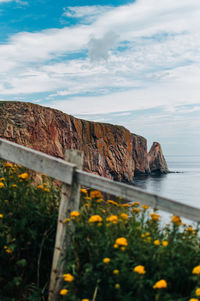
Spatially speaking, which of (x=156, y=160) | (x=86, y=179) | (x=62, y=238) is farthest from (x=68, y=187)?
(x=156, y=160)

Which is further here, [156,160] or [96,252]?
[156,160]

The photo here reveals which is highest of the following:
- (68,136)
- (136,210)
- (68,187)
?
(68,136)

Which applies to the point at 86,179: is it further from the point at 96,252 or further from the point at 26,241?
the point at 26,241

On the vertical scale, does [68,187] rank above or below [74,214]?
above

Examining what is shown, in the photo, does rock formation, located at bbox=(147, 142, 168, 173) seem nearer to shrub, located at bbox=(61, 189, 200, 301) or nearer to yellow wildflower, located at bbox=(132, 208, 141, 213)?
yellow wildflower, located at bbox=(132, 208, 141, 213)

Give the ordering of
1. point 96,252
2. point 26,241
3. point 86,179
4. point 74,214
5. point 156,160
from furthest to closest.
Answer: point 156,160 < point 26,241 < point 86,179 < point 74,214 < point 96,252

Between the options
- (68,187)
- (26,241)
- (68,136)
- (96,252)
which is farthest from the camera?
(68,136)

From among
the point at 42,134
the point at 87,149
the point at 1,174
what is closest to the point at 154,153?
the point at 87,149

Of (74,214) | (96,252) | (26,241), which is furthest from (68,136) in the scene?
(96,252)

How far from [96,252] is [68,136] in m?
53.4

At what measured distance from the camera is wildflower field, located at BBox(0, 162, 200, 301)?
8.68 feet

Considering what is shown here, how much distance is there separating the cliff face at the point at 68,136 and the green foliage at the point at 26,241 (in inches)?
1333

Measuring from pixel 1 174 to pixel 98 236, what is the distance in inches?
92.8

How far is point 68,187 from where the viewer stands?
10.6 feet
